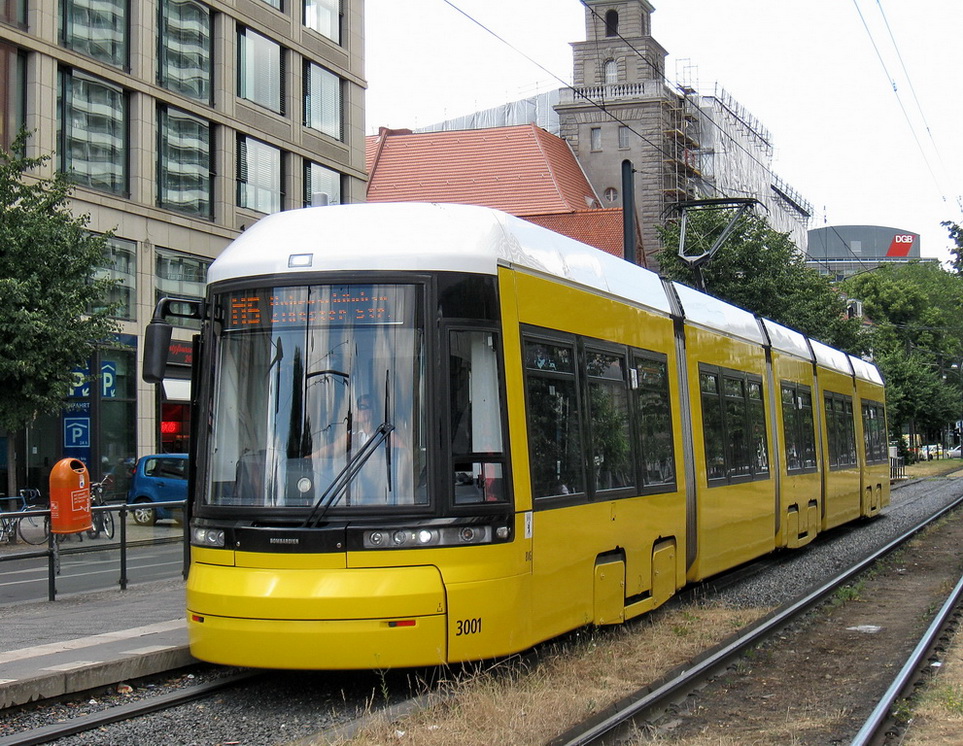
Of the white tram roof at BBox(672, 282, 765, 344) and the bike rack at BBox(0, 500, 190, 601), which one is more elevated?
the white tram roof at BBox(672, 282, 765, 344)

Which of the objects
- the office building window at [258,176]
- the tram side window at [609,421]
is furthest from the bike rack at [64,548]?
the office building window at [258,176]

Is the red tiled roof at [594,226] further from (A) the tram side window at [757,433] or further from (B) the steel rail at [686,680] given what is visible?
(B) the steel rail at [686,680]

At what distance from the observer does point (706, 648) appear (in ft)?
30.8

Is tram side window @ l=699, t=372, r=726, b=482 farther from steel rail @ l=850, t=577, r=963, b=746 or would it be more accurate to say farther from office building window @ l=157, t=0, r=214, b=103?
office building window @ l=157, t=0, r=214, b=103

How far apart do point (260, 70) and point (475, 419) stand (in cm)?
2717

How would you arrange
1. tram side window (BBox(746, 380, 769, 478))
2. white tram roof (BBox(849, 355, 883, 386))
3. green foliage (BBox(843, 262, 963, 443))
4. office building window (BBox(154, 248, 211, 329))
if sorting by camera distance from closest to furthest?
tram side window (BBox(746, 380, 769, 478)) < white tram roof (BBox(849, 355, 883, 386)) < office building window (BBox(154, 248, 211, 329)) < green foliage (BBox(843, 262, 963, 443))

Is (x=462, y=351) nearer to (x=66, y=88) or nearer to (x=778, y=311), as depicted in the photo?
(x=66, y=88)

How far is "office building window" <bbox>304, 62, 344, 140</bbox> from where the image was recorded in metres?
35.1

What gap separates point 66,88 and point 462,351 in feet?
72.3

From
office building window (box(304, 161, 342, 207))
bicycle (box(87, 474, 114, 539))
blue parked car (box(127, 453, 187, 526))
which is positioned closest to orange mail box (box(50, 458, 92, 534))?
bicycle (box(87, 474, 114, 539))

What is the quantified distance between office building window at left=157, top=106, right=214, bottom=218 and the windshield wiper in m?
23.6

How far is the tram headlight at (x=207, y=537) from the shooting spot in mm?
7840

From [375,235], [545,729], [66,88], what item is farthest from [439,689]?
[66,88]

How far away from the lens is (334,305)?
7840mm
